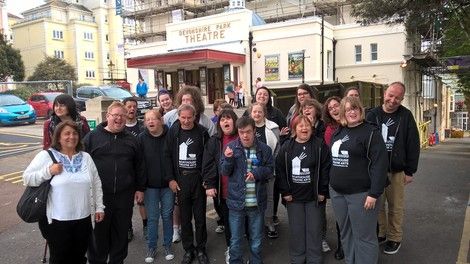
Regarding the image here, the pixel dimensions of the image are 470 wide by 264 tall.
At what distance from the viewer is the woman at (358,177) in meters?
3.52

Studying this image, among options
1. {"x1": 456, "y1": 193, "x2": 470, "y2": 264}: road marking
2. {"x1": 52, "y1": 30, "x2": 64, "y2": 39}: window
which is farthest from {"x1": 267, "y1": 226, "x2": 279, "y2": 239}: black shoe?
{"x1": 52, "y1": 30, "x2": 64, "y2": 39}: window

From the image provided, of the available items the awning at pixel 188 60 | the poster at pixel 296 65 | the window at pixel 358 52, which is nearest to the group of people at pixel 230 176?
the awning at pixel 188 60

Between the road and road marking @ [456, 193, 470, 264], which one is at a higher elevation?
road marking @ [456, 193, 470, 264]

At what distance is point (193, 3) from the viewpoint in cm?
4406

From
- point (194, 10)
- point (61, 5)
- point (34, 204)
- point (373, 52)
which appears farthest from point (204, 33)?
point (61, 5)

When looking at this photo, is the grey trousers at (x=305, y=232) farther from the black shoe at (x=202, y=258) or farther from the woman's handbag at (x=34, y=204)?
the woman's handbag at (x=34, y=204)

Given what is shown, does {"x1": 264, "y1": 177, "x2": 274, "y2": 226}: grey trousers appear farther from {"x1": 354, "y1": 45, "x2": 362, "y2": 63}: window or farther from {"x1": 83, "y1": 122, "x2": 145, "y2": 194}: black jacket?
{"x1": 354, "y1": 45, "x2": 362, "y2": 63}: window

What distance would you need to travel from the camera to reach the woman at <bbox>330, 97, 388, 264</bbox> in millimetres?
3523

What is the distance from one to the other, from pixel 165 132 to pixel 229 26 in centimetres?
2352

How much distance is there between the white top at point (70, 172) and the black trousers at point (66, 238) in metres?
0.09

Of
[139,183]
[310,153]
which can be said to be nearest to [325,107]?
[310,153]

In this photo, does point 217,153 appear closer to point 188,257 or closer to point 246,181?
point 246,181

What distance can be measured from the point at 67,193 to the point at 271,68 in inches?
915

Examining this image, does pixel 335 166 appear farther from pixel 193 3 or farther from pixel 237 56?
pixel 193 3
